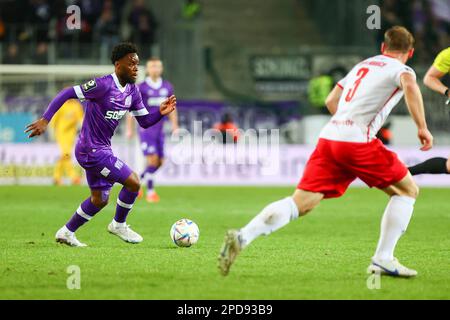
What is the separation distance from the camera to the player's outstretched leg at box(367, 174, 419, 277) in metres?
7.36

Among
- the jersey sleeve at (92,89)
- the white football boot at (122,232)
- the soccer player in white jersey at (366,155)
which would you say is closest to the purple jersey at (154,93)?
the white football boot at (122,232)

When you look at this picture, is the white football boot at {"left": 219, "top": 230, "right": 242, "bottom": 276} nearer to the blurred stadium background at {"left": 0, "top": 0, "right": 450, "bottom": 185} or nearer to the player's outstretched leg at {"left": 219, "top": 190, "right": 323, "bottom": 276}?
the player's outstretched leg at {"left": 219, "top": 190, "right": 323, "bottom": 276}

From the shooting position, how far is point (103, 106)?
923 centimetres

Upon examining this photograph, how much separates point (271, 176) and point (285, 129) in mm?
1263

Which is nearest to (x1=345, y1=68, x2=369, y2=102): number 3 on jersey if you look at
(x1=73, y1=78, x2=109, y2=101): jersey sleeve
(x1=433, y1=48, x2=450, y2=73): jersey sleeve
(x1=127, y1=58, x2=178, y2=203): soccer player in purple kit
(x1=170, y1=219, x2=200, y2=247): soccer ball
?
(x1=170, y1=219, x2=200, y2=247): soccer ball

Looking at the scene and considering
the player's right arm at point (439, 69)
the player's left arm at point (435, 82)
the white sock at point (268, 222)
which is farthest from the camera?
the player's right arm at point (439, 69)

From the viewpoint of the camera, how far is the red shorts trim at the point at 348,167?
7152 mm

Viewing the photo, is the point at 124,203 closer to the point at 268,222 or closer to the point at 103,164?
the point at 103,164

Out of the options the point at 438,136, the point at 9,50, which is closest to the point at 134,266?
the point at 438,136

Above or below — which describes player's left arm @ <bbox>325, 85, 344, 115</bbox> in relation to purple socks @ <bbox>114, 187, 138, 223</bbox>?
above

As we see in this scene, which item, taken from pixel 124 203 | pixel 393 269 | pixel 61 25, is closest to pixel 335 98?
pixel 393 269

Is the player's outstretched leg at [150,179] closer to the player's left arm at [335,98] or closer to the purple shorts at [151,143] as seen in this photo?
the purple shorts at [151,143]

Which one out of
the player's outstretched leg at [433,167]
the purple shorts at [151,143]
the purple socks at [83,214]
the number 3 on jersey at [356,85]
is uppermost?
the number 3 on jersey at [356,85]

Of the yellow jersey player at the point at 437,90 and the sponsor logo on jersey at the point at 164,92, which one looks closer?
the yellow jersey player at the point at 437,90
